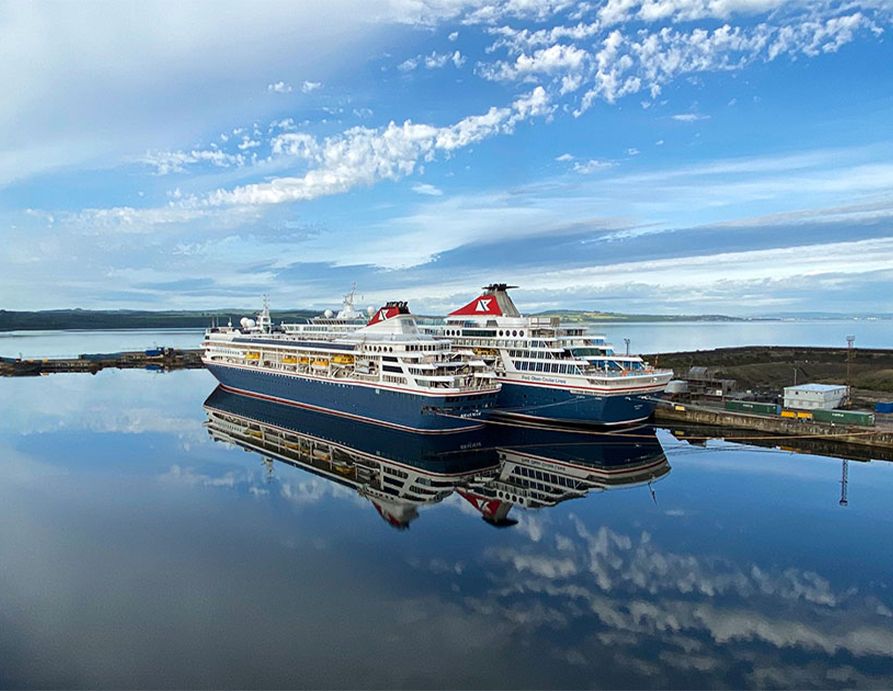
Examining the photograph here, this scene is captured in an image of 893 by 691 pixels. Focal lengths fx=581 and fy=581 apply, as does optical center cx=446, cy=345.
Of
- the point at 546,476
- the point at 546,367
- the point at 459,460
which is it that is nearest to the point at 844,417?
the point at 546,367

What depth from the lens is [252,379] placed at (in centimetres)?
5216

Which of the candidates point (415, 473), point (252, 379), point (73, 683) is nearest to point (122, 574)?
→ point (73, 683)

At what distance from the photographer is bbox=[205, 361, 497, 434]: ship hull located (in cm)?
3509

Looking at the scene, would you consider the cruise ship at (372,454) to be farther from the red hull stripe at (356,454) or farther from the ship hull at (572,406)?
the ship hull at (572,406)

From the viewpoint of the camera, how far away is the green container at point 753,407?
38.4 meters

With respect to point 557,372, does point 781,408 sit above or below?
below

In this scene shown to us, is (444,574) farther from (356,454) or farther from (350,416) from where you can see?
(350,416)

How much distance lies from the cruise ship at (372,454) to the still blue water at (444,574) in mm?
285

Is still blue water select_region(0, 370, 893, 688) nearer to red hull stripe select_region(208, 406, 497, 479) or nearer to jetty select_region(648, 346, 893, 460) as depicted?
red hull stripe select_region(208, 406, 497, 479)

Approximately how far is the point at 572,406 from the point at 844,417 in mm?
16164

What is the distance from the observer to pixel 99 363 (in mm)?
86438

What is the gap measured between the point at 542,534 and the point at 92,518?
17.9 m

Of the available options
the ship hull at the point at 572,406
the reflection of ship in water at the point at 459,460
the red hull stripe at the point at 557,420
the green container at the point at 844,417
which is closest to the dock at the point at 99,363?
the reflection of ship in water at the point at 459,460

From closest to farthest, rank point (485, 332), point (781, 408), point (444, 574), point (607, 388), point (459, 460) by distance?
1. point (444, 574)
2. point (459, 460)
3. point (607, 388)
4. point (781, 408)
5. point (485, 332)
